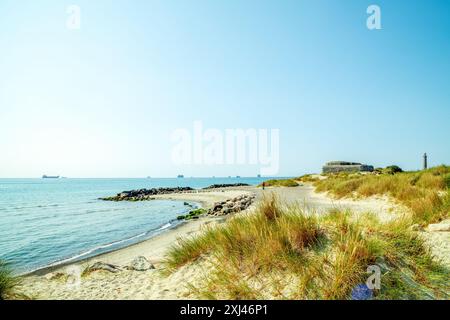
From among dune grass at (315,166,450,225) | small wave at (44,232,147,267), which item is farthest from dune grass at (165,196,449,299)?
small wave at (44,232,147,267)

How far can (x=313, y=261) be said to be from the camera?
393 cm

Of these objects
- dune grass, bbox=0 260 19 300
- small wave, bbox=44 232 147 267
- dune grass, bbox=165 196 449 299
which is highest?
dune grass, bbox=165 196 449 299

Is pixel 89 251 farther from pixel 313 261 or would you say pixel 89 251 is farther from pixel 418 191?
pixel 418 191

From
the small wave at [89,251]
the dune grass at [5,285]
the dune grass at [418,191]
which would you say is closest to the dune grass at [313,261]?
the dune grass at [5,285]

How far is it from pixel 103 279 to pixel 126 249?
5.23 meters

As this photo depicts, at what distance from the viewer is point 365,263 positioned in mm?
3723

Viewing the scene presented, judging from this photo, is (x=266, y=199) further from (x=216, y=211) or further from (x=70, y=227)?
(x=70, y=227)

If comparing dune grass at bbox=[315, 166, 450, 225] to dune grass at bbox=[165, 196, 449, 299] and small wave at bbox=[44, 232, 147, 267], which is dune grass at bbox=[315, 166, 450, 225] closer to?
dune grass at bbox=[165, 196, 449, 299]

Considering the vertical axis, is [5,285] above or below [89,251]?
above

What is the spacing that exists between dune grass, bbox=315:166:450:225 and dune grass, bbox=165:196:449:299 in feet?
11.8

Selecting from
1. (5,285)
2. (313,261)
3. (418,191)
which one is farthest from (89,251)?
(418,191)

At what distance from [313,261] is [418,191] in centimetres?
960

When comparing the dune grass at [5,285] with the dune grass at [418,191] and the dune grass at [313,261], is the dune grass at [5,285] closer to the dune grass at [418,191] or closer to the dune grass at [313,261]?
the dune grass at [313,261]

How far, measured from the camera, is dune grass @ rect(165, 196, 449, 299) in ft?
11.5
